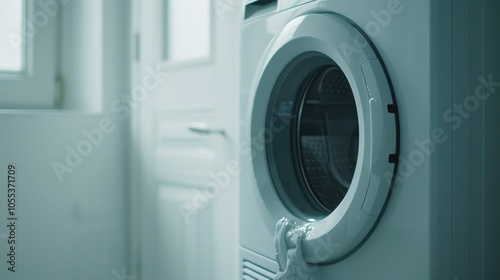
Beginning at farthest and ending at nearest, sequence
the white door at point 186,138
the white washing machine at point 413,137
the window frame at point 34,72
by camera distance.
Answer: the window frame at point 34,72
the white door at point 186,138
the white washing machine at point 413,137

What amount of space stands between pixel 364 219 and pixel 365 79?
0.24 meters

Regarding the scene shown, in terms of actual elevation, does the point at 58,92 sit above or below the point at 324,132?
above

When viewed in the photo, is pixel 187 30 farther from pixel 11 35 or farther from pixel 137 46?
pixel 11 35

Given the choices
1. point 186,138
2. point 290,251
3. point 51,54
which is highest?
point 51,54

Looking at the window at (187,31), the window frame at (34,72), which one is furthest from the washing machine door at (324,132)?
the window frame at (34,72)

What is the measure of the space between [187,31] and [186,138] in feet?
1.31

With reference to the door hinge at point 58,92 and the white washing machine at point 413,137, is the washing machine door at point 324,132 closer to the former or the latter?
the white washing machine at point 413,137

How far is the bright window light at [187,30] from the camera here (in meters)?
1.75

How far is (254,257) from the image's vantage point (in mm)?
1202

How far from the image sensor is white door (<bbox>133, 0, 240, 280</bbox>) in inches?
63.6

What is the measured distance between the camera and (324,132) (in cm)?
125

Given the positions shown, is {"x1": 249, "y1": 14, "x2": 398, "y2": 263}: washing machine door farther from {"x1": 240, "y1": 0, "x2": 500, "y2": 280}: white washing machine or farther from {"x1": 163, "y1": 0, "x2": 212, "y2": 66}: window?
{"x1": 163, "y1": 0, "x2": 212, "y2": 66}: window

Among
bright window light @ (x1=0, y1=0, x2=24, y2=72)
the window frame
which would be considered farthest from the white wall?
bright window light @ (x1=0, y1=0, x2=24, y2=72)

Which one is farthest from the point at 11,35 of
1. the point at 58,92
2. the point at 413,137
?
the point at 413,137
